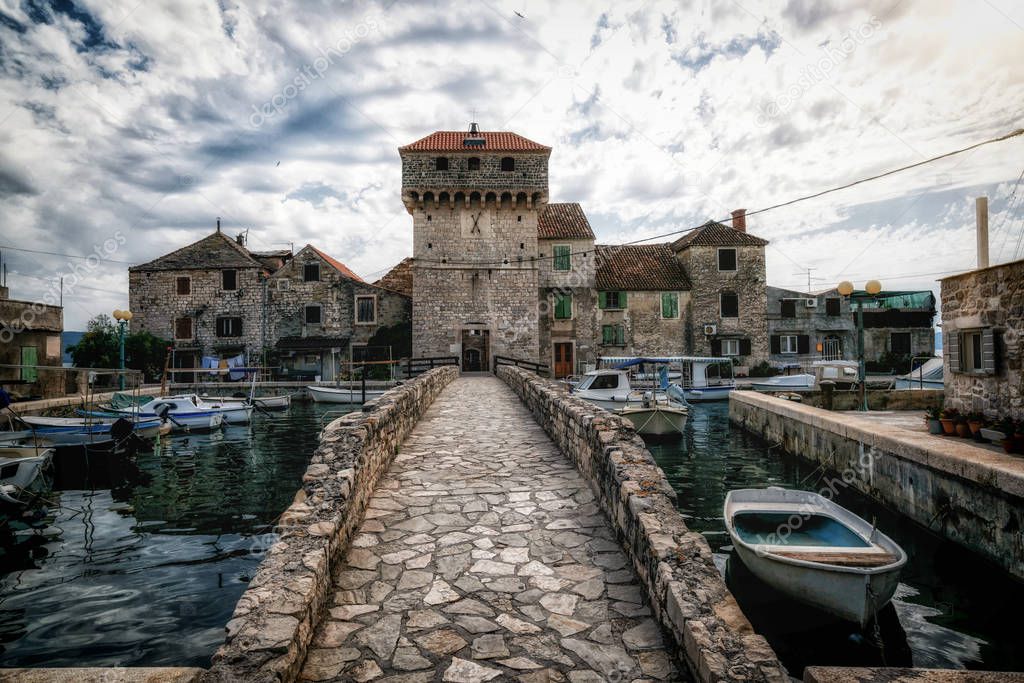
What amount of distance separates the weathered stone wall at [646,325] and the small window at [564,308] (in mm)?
1733

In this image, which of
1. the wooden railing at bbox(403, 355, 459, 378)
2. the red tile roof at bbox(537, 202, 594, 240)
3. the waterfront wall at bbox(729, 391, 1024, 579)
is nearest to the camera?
the waterfront wall at bbox(729, 391, 1024, 579)

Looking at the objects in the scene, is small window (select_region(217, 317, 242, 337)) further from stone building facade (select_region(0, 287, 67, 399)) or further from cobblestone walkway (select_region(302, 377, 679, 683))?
cobblestone walkway (select_region(302, 377, 679, 683))

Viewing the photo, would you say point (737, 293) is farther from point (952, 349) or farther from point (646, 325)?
point (952, 349)

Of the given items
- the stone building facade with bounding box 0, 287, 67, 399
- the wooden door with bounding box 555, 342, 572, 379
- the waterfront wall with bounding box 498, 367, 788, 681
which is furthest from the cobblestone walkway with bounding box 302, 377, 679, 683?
the wooden door with bounding box 555, 342, 572, 379

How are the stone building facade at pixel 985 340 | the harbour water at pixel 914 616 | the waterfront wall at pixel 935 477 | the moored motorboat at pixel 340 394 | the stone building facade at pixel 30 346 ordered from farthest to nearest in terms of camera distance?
1. the moored motorboat at pixel 340 394
2. the stone building facade at pixel 30 346
3. the stone building facade at pixel 985 340
4. the waterfront wall at pixel 935 477
5. the harbour water at pixel 914 616

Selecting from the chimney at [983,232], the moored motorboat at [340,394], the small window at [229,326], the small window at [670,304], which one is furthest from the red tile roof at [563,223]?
the chimney at [983,232]

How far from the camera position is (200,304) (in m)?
33.4

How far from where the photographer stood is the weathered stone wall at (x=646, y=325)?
107 ft

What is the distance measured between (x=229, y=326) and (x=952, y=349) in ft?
113

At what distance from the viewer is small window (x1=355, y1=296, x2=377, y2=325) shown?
107 feet

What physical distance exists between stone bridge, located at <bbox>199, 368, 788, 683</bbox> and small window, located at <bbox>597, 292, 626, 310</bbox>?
26.7 m

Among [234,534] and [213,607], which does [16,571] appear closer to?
[234,534]

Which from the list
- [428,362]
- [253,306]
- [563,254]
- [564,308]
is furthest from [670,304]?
[253,306]

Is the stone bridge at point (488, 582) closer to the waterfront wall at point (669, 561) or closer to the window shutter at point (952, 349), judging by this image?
the waterfront wall at point (669, 561)
